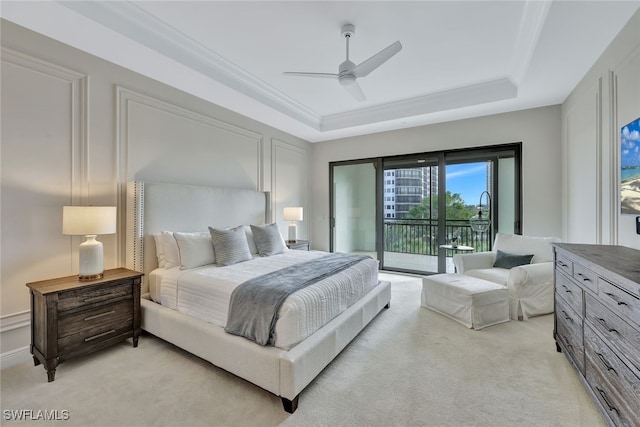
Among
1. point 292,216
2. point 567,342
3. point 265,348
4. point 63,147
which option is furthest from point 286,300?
point 292,216

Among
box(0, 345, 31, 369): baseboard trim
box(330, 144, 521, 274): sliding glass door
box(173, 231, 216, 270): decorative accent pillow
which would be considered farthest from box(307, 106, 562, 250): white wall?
box(0, 345, 31, 369): baseboard trim

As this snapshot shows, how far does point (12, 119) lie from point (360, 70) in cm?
291

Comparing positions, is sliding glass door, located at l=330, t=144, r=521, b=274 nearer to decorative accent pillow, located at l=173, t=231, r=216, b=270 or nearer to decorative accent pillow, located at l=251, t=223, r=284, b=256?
decorative accent pillow, located at l=251, t=223, r=284, b=256

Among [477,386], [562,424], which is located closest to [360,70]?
[477,386]

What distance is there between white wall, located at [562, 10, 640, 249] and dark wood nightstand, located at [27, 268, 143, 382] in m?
4.19

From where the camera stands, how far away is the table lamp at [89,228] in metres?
2.21

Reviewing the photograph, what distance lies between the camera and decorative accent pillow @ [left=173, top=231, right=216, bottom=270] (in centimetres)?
283

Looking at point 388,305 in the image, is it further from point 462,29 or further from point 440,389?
point 462,29

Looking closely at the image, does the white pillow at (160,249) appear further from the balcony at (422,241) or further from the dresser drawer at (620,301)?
the balcony at (422,241)

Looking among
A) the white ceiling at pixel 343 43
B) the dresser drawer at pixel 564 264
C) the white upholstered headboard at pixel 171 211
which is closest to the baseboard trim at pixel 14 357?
the white upholstered headboard at pixel 171 211

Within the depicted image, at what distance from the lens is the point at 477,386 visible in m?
1.93

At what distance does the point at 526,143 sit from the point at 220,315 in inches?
185

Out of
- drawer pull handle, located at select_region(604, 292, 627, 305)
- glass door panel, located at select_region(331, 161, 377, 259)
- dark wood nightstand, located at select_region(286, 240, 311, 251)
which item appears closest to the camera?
drawer pull handle, located at select_region(604, 292, 627, 305)

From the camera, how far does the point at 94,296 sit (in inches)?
89.1
